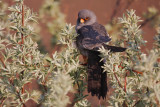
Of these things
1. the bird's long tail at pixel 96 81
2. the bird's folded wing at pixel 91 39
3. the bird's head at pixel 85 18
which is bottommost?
the bird's long tail at pixel 96 81

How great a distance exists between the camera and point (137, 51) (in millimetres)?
1802

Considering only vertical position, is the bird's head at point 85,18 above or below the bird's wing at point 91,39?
above

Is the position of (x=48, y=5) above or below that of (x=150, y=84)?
above

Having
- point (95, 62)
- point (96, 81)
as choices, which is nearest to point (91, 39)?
point (95, 62)

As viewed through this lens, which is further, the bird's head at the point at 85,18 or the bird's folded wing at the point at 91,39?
the bird's head at the point at 85,18

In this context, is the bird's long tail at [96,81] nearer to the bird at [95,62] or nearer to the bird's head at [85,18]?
the bird at [95,62]

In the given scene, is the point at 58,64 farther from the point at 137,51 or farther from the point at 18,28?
the point at 137,51

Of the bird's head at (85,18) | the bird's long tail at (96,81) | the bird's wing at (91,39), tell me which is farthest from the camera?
the bird's head at (85,18)

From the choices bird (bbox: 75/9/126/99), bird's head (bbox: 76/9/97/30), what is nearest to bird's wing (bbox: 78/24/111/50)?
bird (bbox: 75/9/126/99)

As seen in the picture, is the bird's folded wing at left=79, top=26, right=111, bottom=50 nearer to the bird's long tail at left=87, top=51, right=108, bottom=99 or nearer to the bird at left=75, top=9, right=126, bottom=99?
the bird at left=75, top=9, right=126, bottom=99

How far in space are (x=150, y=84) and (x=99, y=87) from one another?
2.61ft

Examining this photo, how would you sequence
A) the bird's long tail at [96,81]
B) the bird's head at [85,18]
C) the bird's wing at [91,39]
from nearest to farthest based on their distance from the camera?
the bird's long tail at [96,81], the bird's wing at [91,39], the bird's head at [85,18]

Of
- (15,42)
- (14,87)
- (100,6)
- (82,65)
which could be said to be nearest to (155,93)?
(82,65)

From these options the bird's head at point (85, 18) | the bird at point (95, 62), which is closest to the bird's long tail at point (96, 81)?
the bird at point (95, 62)
